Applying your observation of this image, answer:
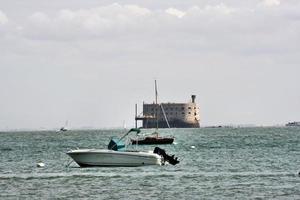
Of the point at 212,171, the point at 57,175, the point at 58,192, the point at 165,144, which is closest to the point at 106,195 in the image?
the point at 58,192

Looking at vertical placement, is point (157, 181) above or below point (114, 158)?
below

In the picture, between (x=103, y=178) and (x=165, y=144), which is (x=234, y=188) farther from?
(x=165, y=144)

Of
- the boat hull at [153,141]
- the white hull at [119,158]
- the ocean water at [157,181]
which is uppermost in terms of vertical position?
the boat hull at [153,141]

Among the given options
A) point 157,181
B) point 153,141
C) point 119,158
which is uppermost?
point 153,141

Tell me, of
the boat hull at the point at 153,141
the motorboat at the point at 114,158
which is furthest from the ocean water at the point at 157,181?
the boat hull at the point at 153,141

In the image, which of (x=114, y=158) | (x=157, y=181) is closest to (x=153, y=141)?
(x=114, y=158)

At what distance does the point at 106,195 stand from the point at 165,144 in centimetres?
8871

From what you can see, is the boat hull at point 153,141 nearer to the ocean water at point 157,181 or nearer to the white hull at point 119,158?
the ocean water at point 157,181

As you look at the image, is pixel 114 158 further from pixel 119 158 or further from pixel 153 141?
pixel 153 141

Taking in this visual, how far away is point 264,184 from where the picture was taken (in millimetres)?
52531

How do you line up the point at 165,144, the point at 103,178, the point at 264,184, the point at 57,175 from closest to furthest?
1. the point at 264,184
2. the point at 103,178
3. the point at 57,175
4. the point at 165,144

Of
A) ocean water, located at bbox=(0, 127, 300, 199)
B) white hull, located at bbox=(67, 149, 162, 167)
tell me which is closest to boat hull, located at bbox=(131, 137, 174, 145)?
ocean water, located at bbox=(0, 127, 300, 199)

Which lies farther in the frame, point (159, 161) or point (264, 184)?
point (159, 161)

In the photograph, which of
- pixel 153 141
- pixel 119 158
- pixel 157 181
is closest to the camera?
pixel 157 181
